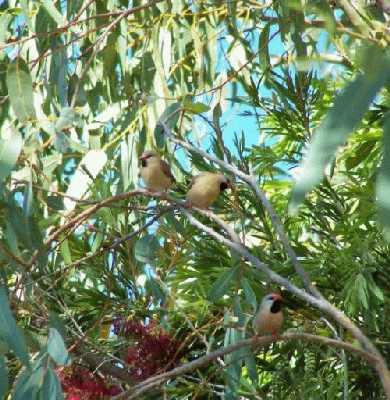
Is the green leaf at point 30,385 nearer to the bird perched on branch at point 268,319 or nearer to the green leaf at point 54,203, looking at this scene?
the green leaf at point 54,203

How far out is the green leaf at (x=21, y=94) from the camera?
96.1 inches

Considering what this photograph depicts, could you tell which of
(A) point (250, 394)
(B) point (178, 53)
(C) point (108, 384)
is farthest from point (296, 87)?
(C) point (108, 384)

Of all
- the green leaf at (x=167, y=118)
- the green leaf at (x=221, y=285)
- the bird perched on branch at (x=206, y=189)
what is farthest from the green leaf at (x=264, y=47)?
the green leaf at (x=221, y=285)

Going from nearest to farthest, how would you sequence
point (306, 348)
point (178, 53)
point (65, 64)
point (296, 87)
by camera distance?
1. point (65, 64)
2. point (178, 53)
3. point (306, 348)
4. point (296, 87)

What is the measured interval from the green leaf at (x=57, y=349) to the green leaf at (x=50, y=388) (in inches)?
1.8

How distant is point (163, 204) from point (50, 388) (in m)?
1.12

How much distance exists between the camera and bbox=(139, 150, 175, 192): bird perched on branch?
3.30 meters

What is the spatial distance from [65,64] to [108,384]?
3.18 ft

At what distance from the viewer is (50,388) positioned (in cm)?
216

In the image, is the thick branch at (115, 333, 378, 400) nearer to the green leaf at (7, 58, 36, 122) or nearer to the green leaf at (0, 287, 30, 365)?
the green leaf at (0, 287, 30, 365)

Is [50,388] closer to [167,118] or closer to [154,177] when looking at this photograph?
[167,118]

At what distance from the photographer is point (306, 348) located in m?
3.81

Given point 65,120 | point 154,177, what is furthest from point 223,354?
point 154,177

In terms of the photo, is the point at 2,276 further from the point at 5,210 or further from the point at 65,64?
the point at 65,64
